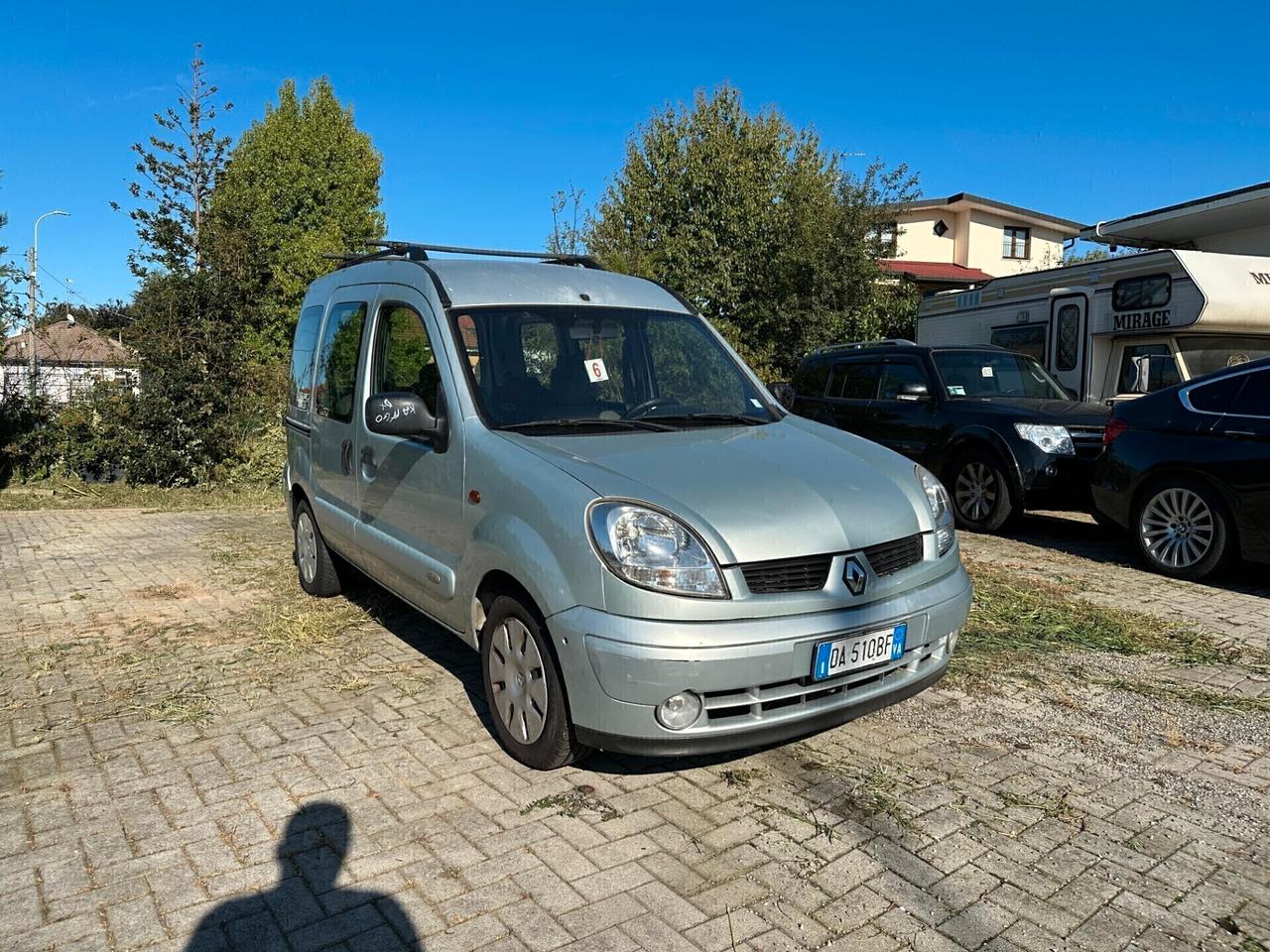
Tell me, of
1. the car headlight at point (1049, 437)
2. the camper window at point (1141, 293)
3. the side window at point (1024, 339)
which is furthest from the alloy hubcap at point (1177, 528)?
the side window at point (1024, 339)

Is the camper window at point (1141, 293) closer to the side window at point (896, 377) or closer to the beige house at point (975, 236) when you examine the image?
the side window at point (896, 377)

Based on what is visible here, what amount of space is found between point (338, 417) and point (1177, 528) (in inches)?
241

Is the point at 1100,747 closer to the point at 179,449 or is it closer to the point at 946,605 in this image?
the point at 946,605

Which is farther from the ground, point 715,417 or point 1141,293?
point 1141,293

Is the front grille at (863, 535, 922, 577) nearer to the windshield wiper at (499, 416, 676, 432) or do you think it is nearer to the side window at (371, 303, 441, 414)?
the windshield wiper at (499, 416, 676, 432)

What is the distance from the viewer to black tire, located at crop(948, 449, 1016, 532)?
8.88 meters

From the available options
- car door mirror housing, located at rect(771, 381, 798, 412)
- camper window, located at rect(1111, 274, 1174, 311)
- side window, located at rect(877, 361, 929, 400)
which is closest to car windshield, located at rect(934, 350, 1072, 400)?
side window, located at rect(877, 361, 929, 400)

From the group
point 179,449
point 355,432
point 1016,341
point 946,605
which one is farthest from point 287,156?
point 946,605

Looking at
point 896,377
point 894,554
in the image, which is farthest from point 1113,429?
point 894,554

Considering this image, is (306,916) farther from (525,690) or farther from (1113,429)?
(1113,429)

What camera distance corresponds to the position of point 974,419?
9.20 meters

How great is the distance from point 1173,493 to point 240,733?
263 inches

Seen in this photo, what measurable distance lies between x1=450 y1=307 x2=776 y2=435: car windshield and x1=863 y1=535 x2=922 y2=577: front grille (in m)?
1.06

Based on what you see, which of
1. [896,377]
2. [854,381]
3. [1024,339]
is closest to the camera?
[896,377]
